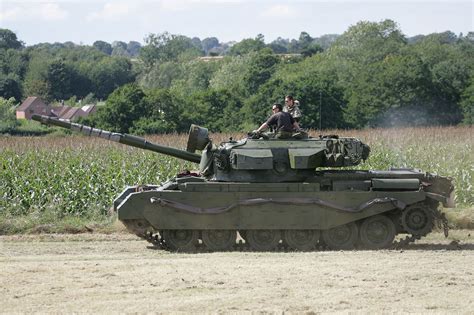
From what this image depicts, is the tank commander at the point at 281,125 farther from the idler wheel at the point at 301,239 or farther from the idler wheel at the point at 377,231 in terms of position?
the idler wheel at the point at 377,231

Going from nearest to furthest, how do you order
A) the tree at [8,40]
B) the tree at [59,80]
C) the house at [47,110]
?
the house at [47,110], the tree at [59,80], the tree at [8,40]

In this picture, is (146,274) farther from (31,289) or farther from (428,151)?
(428,151)

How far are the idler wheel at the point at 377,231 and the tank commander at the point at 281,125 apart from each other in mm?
2229

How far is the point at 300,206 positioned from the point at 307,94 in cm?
2714

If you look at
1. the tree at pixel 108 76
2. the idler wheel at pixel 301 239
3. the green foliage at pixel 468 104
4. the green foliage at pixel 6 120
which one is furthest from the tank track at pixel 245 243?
the tree at pixel 108 76

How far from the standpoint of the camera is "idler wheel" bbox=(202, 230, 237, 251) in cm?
1934

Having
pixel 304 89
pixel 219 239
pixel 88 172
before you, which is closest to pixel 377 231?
pixel 219 239

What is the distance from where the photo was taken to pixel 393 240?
19.8 meters

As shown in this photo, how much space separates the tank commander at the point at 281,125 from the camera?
19.6m

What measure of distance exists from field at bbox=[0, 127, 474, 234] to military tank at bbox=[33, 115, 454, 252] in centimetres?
381

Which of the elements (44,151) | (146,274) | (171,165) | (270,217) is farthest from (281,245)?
(44,151)

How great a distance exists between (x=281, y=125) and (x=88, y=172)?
24.9ft

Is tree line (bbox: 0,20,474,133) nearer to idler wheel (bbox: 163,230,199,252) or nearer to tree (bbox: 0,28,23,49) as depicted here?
idler wheel (bbox: 163,230,199,252)

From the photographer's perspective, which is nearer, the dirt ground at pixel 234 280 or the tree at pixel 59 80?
the dirt ground at pixel 234 280
